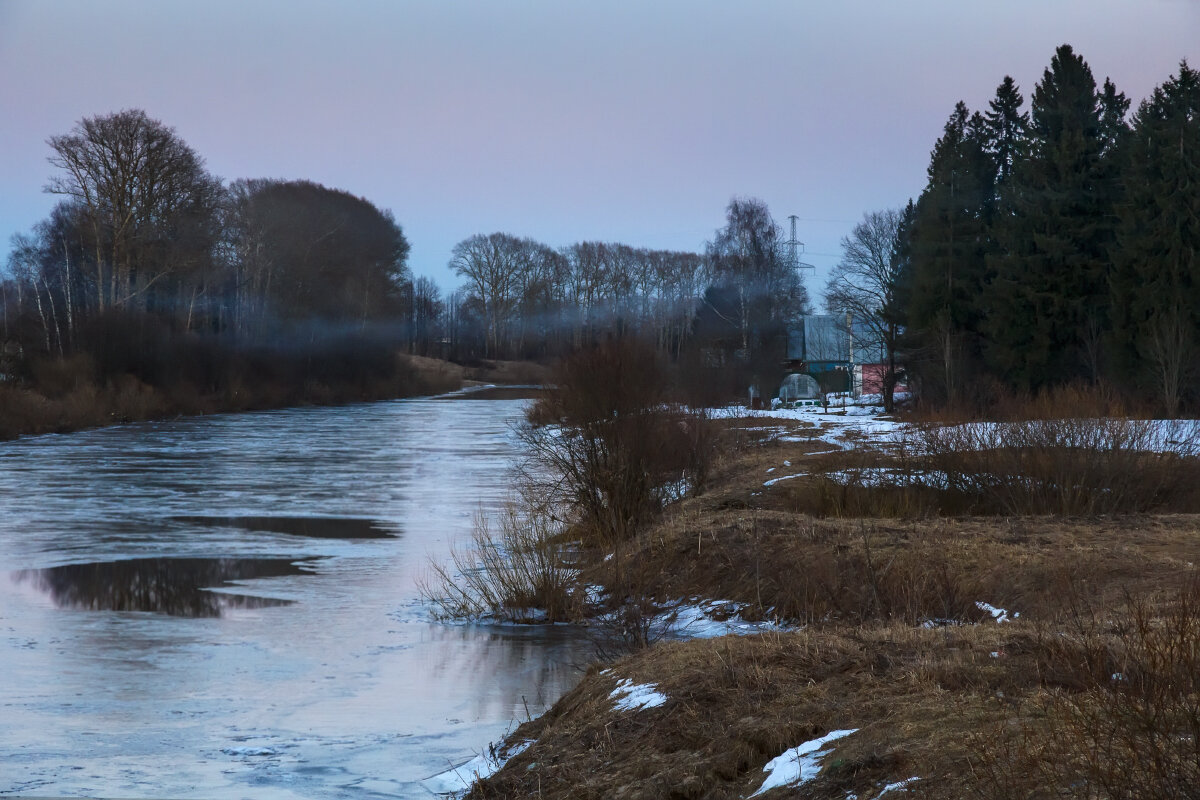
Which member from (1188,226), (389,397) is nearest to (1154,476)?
(1188,226)

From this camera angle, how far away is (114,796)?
794 centimetres

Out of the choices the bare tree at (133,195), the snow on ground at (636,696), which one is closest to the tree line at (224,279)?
the bare tree at (133,195)

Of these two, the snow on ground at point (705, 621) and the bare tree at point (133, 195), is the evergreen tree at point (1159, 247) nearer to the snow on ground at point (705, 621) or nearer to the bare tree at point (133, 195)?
the snow on ground at point (705, 621)

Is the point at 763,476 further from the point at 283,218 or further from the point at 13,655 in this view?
the point at 283,218

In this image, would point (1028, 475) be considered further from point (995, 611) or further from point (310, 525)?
point (310, 525)

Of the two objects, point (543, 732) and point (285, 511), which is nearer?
point (543, 732)

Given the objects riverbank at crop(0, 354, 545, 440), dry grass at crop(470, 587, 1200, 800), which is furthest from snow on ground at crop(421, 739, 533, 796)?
riverbank at crop(0, 354, 545, 440)

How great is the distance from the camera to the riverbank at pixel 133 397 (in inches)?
1721

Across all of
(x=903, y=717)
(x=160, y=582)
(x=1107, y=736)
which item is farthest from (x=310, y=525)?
(x=1107, y=736)

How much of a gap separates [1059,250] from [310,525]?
31174 millimetres

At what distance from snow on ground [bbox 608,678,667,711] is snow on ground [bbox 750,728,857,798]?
156 centimetres

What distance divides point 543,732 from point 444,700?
257 centimetres

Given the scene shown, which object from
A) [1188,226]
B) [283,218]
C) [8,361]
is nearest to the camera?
[1188,226]

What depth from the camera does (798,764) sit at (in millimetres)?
5852
